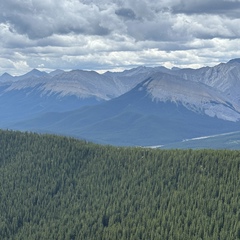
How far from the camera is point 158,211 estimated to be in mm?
196500

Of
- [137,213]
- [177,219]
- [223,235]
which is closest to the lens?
[223,235]

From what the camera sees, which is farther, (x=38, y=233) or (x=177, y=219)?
(x=38, y=233)

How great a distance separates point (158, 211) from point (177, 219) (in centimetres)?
1157

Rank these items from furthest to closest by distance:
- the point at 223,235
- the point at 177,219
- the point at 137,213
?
the point at 137,213 → the point at 177,219 → the point at 223,235

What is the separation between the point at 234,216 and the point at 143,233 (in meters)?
32.3

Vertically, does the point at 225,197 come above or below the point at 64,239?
above

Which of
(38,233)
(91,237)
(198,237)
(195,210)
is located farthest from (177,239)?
(38,233)

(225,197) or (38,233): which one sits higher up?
(225,197)

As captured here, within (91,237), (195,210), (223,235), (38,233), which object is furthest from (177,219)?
(38,233)

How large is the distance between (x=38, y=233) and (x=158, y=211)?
1846 inches

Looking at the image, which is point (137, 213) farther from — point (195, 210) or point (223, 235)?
point (223, 235)

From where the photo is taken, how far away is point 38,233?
200m

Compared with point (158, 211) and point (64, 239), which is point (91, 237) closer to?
point (64, 239)

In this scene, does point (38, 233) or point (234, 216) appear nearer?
point (234, 216)
